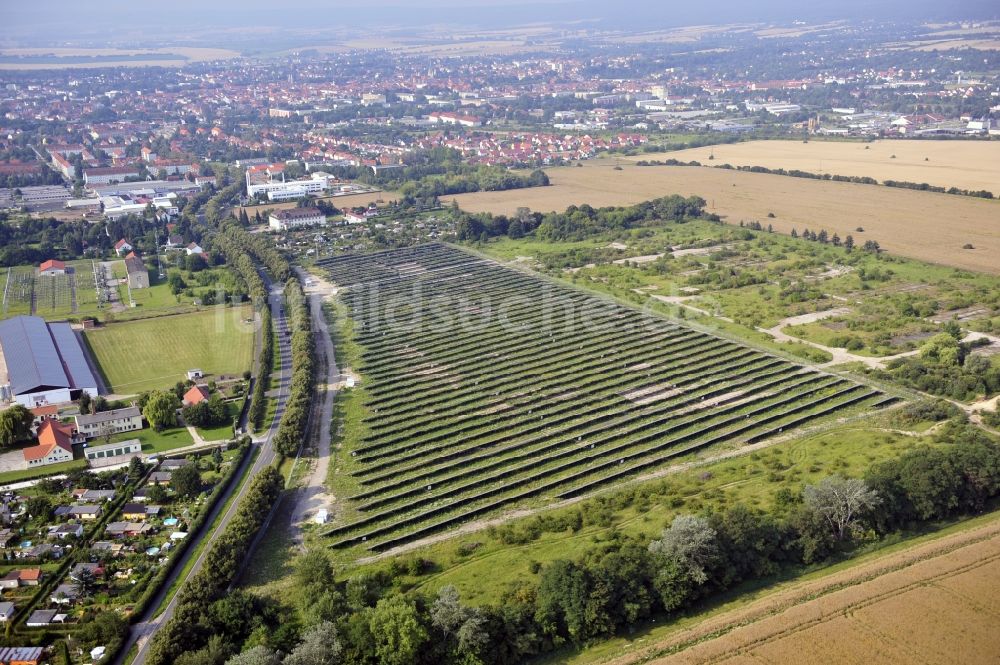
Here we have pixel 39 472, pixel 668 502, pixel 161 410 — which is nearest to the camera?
pixel 668 502

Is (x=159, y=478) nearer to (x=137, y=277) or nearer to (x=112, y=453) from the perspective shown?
(x=112, y=453)

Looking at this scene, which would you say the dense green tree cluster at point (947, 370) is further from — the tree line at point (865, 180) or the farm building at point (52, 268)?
the farm building at point (52, 268)

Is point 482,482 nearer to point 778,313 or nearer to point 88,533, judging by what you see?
point 88,533

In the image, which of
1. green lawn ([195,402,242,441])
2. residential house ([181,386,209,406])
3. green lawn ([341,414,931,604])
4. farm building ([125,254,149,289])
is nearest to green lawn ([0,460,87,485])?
green lawn ([195,402,242,441])

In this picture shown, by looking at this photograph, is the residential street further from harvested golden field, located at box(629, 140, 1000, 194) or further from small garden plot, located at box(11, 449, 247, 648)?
harvested golden field, located at box(629, 140, 1000, 194)

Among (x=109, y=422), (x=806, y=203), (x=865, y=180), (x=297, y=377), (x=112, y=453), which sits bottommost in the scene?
(x=112, y=453)

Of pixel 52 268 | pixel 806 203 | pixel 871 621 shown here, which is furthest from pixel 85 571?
pixel 806 203
